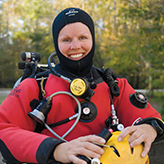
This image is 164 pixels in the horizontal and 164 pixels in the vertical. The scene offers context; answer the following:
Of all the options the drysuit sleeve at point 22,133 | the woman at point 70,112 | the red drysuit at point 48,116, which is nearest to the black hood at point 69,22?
the woman at point 70,112

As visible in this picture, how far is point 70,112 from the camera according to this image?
166 cm

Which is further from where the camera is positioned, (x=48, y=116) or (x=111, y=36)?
(x=111, y=36)

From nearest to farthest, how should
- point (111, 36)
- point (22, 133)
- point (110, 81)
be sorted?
point (22, 133) → point (110, 81) → point (111, 36)

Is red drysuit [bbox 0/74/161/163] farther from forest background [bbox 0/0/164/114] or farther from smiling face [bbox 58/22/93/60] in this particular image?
forest background [bbox 0/0/164/114]

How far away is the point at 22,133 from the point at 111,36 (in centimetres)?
919

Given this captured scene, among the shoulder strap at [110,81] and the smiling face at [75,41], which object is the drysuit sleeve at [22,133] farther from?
the shoulder strap at [110,81]

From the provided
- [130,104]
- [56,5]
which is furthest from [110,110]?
[56,5]

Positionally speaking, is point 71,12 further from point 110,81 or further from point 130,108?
point 130,108

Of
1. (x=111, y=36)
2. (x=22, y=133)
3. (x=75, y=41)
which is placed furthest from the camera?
(x=111, y=36)

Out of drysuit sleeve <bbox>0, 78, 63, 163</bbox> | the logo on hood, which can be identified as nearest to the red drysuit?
drysuit sleeve <bbox>0, 78, 63, 163</bbox>

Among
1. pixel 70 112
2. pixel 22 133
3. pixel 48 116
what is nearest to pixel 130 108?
pixel 70 112

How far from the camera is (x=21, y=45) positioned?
755 inches

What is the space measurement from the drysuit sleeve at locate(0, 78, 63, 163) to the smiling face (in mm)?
423

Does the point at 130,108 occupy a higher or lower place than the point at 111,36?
lower
